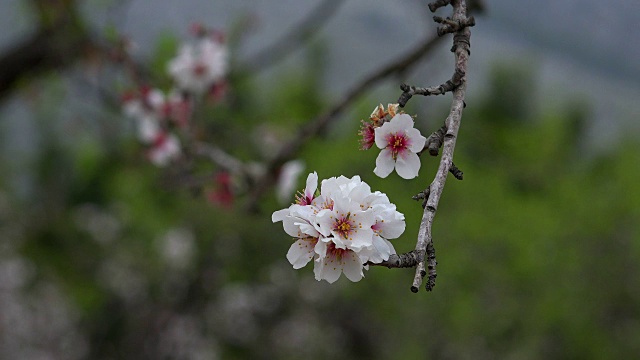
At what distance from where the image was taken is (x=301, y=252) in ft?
Answer: 2.51

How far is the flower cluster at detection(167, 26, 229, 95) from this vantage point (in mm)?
2439

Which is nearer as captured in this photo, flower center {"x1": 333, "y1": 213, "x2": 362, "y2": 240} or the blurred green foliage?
flower center {"x1": 333, "y1": 213, "x2": 362, "y2": 240}

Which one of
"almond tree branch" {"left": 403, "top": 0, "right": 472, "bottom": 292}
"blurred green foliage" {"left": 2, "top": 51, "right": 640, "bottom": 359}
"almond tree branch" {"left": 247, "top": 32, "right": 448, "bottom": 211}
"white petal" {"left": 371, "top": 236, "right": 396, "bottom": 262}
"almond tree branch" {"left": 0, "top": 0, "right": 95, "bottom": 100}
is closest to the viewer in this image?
"almond tree branch" {"left": 403, "top": 0, "right": 472, "bottom": 292}

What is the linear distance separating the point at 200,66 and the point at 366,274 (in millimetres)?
3047

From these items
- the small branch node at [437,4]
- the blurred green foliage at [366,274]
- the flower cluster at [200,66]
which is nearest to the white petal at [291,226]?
the small branch node at [437,4]

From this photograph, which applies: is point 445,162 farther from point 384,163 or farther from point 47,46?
point 47,46

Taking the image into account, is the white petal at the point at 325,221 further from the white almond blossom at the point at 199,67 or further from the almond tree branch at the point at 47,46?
the almond tree branch at the point at 47,46

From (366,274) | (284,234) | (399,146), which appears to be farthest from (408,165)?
(284,234)

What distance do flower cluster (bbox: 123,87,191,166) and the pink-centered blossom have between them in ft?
5.32

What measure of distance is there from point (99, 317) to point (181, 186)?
6.21 m

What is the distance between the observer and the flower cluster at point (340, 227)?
0.71 m

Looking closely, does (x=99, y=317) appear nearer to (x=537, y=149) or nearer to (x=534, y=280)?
(x=534, y=280)

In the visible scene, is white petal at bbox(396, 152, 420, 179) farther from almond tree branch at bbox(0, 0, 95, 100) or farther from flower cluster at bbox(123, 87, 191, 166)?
almond tree branch at bbox(0, 0, 95, 100)

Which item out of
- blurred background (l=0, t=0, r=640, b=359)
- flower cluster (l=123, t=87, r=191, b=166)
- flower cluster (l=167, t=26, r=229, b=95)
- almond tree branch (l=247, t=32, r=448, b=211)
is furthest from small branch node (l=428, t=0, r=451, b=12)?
flower cluster (l=167, t=26, r=229, b=95)
